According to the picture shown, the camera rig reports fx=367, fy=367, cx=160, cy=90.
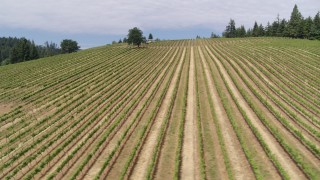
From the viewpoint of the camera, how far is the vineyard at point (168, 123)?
3095cm

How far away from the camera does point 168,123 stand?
42.2 meters

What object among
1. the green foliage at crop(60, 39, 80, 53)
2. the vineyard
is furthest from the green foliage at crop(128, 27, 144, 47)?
the vineyard

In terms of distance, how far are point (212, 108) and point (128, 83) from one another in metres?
23.3

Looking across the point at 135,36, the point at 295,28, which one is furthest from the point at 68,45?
the point at 295,28

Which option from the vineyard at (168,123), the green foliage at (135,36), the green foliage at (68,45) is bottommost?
the vineyard at (168,123)

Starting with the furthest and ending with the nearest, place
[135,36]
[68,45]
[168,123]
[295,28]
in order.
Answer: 1. [68,45]
2. [295,28]
3. [135,36]
4. [168,123]

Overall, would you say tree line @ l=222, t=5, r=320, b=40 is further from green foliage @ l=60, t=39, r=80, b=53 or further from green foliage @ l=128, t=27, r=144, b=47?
green foliage @ l=60, t=39, r=80, b=53

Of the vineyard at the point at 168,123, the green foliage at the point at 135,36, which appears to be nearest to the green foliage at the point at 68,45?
the green foliage at the point at 135,36

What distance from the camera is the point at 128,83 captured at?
66.2 metres

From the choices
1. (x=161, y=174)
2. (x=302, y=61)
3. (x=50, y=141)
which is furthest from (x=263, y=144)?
(x=302, y=61)

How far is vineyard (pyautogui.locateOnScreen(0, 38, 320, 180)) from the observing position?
102 ft

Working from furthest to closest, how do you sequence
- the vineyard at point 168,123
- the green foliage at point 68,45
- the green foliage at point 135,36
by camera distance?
the green foliage at point 68,45
the green foliage at point 135,36
the vineyard at point 168,123

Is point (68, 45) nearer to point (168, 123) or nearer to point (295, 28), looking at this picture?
point (295, 28)

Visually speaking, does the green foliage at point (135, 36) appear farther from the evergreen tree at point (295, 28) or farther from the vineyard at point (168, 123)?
the evergreen tree at point (295, 28)
